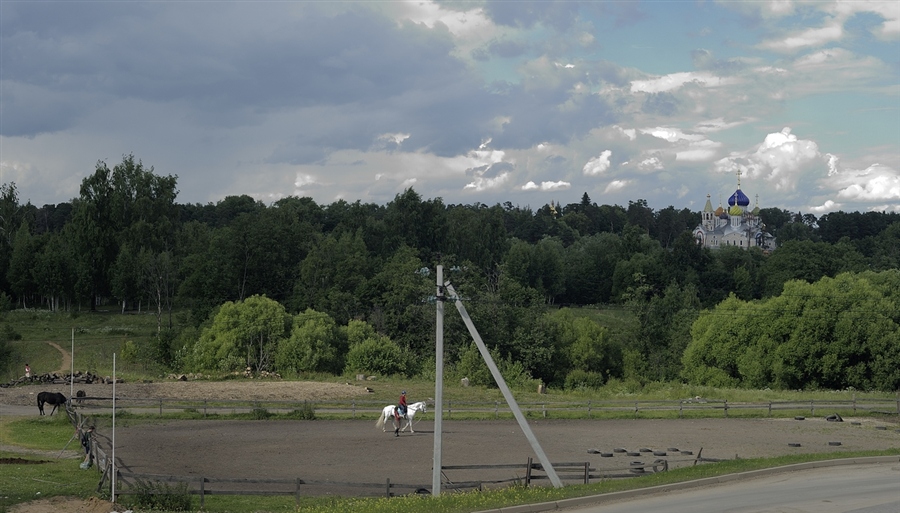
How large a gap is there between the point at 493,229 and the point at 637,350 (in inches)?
1589

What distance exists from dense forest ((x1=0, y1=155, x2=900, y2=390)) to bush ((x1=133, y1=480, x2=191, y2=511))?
28483 millimetres

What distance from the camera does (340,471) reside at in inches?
1041

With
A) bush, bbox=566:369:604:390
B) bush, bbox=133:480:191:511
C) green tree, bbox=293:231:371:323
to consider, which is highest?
green tree, bbox=293:231:371:323

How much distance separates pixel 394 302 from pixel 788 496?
57.8m

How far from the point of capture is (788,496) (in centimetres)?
2138

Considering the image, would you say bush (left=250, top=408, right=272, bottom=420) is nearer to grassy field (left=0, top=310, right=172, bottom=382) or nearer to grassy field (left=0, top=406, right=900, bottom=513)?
grassy field (left=0, top=406, right=900, bottom=513)

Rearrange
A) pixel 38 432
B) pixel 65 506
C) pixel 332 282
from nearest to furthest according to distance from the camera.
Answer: pixel 65 506 → pixel 38 432 → pixel 332 282

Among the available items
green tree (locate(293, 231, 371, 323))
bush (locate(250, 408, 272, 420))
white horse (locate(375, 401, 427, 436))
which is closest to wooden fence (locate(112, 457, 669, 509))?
white horse (locate(375, 401, 427, 436))

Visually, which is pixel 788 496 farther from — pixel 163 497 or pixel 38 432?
pixel 38 432

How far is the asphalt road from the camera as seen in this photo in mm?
19875

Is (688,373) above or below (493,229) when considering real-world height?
below

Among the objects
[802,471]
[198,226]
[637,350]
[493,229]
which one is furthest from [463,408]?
[198,226]

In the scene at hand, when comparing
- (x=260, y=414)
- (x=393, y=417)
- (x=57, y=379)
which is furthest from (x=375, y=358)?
(x=393, y=417)

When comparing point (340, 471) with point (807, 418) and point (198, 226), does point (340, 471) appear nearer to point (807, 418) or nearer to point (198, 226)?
point (807, 418)
